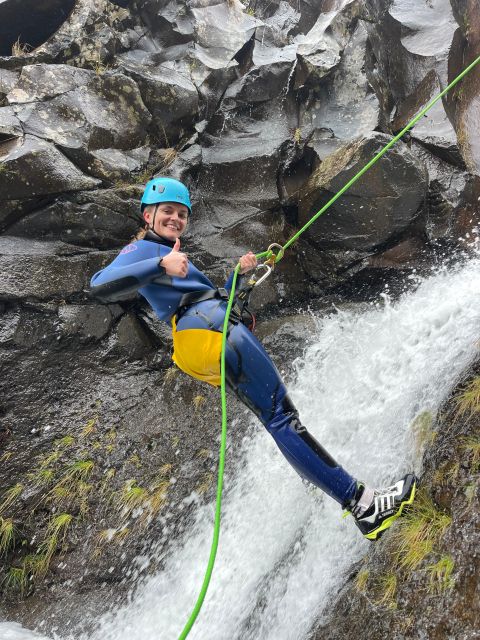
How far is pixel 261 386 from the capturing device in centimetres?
321

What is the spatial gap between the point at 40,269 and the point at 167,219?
9.30 ft

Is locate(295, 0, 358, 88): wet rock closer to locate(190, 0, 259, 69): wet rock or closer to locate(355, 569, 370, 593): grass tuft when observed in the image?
locate(190, 0, 259, 69): wet rock

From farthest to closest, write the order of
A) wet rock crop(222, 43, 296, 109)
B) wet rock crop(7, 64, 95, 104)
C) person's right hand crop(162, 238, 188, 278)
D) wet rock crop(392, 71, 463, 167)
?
wet rock crop(222, 43, 296, 109) < wet rock crop(392, 71, 463, 167) < wet rock crop(7, 64, 95, 104) < person's right hand crop(162, 238, 188, 278)

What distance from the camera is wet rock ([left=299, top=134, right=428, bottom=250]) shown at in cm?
603

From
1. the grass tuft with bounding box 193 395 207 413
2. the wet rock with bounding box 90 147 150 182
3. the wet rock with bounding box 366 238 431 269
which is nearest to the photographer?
the grass tuft with bounding box 193 395 207 413

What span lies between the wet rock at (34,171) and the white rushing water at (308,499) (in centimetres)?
404

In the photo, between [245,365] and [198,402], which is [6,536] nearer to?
[198,402]

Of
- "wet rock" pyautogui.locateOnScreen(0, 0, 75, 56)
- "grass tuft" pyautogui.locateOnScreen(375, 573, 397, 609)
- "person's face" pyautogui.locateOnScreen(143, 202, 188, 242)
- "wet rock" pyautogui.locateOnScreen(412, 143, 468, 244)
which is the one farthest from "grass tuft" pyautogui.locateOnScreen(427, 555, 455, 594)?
"wet rock" pyautogui.locateOnScreen(0, 0, 75, 56)

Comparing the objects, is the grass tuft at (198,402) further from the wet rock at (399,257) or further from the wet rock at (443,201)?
the wet rock at (443,201)

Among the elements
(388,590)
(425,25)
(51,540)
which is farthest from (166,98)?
(388,590)

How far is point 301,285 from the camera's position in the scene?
684 centimetres

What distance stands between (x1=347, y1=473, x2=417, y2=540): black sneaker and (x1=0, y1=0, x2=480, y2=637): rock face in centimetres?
238

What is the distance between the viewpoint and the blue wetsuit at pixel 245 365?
2.93 metres

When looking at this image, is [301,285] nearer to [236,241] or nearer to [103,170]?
[236,241]
